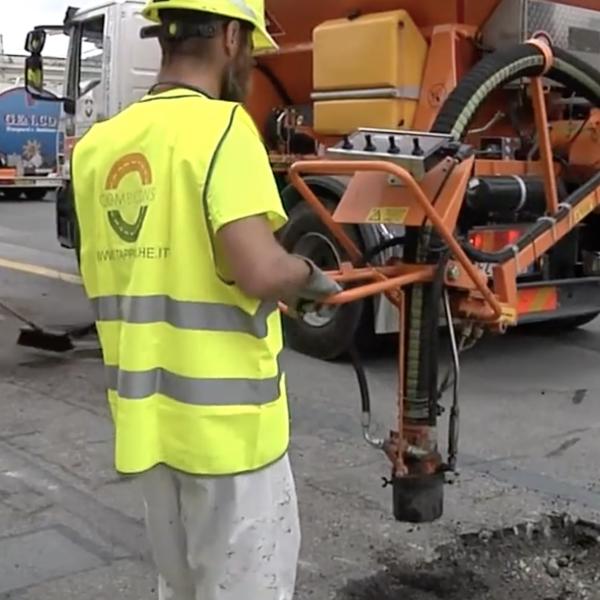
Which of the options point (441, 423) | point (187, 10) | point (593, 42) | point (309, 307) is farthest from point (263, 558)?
point (593, 42)

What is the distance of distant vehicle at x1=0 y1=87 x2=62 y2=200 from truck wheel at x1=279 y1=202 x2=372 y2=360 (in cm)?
1758

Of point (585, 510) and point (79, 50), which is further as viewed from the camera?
point (79, 50)

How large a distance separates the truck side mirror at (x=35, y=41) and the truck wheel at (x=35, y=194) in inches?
591

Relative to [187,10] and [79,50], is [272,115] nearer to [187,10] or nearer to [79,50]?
[79,50]

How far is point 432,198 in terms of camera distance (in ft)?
13.2

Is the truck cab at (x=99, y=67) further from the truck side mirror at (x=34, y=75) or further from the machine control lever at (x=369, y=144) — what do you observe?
the machine control lever at (x=369, y=144)

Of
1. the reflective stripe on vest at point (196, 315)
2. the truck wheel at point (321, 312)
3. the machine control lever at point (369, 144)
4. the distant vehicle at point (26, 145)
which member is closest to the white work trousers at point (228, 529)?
the reflective stripe on vest at point (196, 315)

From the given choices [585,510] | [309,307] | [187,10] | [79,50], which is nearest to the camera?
[187,10]

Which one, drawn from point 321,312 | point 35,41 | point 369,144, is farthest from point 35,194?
point 369,144

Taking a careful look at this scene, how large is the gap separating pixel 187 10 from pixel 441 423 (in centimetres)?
402

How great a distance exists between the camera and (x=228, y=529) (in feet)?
7.85

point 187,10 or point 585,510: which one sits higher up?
point 187,10

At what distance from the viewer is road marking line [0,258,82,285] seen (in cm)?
1169

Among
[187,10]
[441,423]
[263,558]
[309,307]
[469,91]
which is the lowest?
[441,423]
